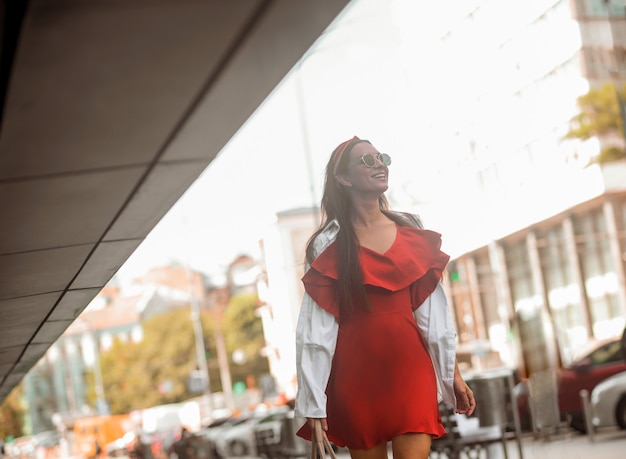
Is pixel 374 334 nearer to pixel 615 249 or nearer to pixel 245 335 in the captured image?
pixel 615 249

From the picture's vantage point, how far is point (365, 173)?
4.59 metres

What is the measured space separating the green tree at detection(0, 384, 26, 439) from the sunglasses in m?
86.5

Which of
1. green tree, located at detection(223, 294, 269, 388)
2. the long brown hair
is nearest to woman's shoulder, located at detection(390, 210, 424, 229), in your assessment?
the long brown hair

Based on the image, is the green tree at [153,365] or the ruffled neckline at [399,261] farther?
the green tree at [153,365]

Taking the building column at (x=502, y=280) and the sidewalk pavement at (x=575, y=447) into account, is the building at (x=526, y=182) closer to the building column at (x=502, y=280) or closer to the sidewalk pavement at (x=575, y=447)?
the building column at (x=502, y=280)

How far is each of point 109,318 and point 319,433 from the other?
495ft

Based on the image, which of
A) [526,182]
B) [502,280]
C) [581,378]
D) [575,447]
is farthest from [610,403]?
[502,280]

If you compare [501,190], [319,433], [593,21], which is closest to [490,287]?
[501,190]

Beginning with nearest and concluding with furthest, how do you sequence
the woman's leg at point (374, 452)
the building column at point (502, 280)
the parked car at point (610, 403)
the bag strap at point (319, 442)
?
1. the bag strap at point (319, 442)
2. the woman's leg at point (374, 452)
3. the parked car at point (610, 403)
4. the building column at point (502, 280)

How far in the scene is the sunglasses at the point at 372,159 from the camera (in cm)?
460

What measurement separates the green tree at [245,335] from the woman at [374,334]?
96.7 metres

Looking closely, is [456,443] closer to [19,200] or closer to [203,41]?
[19,200]

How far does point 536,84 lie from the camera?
52.8 meters

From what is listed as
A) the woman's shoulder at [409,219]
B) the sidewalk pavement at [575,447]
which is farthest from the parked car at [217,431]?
the woman's shoulder at [409,219]
